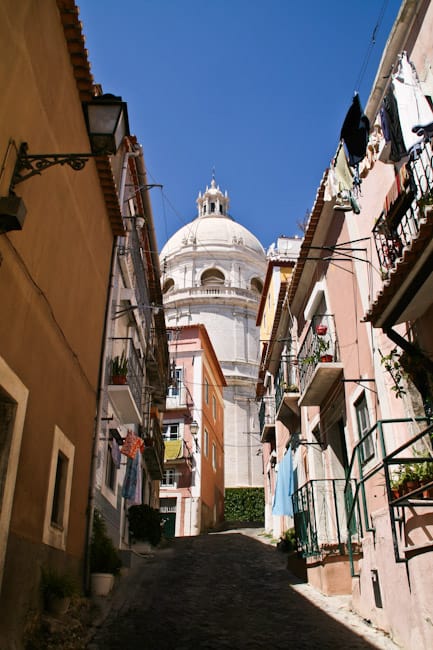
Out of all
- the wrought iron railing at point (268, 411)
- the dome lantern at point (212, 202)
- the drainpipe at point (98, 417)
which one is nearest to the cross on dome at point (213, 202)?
the dome lantern at point (212, 202)

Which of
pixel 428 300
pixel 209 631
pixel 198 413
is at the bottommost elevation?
pixel 209 631

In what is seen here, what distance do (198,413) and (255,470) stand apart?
1161 cm

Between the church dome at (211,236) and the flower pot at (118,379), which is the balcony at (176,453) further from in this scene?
the church dome at (211,236)

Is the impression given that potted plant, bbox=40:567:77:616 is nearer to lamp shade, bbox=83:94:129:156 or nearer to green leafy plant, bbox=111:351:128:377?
lamp shade, bbox=83:94:129:156

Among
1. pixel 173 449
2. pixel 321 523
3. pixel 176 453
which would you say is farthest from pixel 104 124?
pixel 173 449

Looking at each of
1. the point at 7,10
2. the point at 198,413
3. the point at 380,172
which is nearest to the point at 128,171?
the point at 380,172

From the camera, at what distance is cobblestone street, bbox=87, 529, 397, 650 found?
8.27m

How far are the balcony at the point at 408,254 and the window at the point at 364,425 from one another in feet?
10.4

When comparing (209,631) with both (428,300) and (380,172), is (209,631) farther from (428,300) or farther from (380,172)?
(380,172)

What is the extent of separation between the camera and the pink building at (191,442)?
31.2 m

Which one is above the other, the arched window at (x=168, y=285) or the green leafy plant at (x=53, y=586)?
the arched window at (x=168, y=285)

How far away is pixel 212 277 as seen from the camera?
55.3m

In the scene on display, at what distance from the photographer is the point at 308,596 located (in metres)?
11.3

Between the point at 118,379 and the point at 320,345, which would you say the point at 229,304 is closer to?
the point at 320,345
